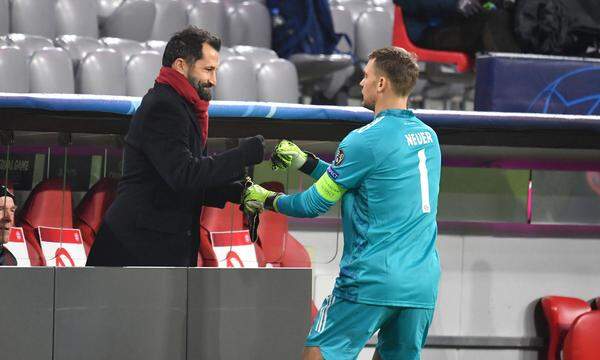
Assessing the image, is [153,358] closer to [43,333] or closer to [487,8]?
[43,333]

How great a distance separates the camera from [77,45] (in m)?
5.46

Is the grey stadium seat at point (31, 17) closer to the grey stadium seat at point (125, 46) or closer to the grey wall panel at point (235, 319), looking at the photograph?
the grey stadium seat at point (125, 46)

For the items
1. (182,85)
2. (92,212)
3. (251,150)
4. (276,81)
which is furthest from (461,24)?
(182,85)

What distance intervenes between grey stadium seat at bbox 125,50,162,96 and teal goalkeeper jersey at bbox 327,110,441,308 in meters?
2.28

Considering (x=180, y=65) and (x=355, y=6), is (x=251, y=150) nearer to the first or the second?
(x=180, y=65)

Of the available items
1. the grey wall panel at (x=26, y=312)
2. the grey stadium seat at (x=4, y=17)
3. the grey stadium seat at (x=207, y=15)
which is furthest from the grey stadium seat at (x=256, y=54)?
the grey wall panel at (x=26, y=312)

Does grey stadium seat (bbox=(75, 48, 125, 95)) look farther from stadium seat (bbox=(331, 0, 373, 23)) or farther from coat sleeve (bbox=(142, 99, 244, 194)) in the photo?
stadium seat (bbox=(331, 0, 373, 23))

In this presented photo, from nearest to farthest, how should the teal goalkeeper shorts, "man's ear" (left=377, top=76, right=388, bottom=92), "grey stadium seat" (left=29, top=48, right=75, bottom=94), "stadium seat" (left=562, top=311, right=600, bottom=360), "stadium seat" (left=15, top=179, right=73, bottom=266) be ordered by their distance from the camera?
the teal goalkeeper shorts < "man's ear" (left=377, top=76, right=388, bottom=92) < "stadium seat" (left=15, top=179, right=73, bottom=266) < "stadium seat" (left=562, top=311, right=600, bottom=360) < "grey stadium seat" (left=29, top=48, right=75, bottom=94)

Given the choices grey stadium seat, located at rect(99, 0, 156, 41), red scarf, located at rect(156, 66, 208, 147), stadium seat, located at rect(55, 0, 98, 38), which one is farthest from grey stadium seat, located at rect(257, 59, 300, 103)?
red scarf, located at rect(156, 66, 208, 147)

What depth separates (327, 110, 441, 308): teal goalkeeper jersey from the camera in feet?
10.6

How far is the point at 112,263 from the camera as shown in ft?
12.0

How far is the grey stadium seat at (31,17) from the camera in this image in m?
5.66

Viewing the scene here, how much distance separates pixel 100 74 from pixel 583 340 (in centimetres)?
246

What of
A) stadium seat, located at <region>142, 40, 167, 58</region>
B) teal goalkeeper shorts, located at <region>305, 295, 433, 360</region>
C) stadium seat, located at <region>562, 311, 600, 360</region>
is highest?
stadium seat, located at <region>142, 40, 167, 58</region>
